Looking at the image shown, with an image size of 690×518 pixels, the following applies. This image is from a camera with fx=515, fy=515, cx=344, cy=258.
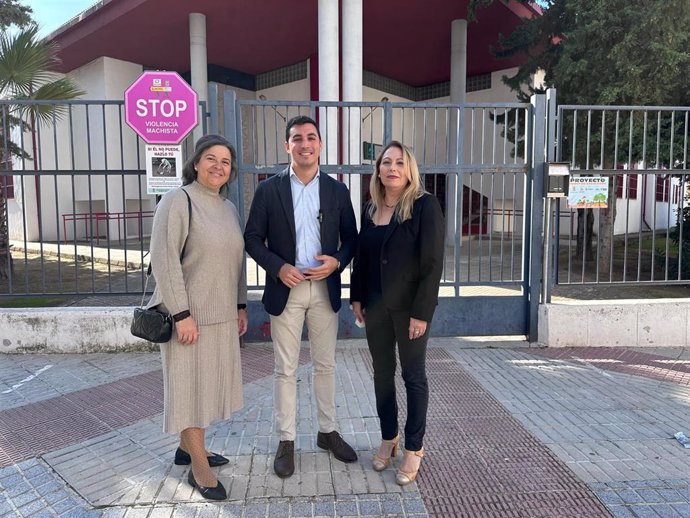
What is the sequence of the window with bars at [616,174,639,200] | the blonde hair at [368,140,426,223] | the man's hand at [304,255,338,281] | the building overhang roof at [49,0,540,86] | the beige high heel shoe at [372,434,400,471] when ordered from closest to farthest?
the blonde hair at [368,140,426,223], the man's hand at [304,255,338,281], the beige high heel shoe at [372,434,400,471], the window with bars at [616,174,639,200], the building overhang roof at [49,0,540,86]

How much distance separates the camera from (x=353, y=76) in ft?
37.1

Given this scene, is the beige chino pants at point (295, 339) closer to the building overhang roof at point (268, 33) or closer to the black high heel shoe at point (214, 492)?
the black high heel shoe at point (214, 492)

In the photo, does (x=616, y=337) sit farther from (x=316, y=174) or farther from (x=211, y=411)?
(x=211, y=411)

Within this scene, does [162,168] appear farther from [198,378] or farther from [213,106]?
[198,378]

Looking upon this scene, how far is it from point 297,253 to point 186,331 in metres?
0.77

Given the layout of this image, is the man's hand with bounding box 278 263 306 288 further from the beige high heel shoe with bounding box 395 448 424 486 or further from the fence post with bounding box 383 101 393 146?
the fence post with bounding box 383 101 393 146

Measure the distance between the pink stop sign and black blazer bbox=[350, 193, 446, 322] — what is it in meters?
3.14

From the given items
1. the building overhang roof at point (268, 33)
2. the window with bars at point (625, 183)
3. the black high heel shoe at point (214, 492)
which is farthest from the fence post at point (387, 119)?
the building overhang roof at point (268, 33)

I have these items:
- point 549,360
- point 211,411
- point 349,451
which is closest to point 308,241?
point 211,411

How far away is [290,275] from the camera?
2861 millimetres

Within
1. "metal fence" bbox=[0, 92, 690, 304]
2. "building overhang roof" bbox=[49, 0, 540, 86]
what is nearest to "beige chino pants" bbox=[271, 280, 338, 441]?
"metal fence" bbox=[0, 92, 690, 304]

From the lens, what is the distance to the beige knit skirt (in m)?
2.70

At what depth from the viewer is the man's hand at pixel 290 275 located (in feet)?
9.40

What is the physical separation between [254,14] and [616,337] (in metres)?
12.3
